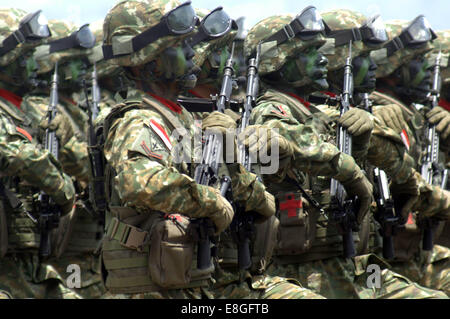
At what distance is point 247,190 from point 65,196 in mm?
2739

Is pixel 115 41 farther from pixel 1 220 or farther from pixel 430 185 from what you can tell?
pixel 430 185

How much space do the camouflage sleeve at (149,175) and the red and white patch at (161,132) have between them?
1cm

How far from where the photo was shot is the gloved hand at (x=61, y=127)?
1060 cm

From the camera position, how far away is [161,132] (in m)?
7.21

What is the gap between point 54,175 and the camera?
9.81 meters

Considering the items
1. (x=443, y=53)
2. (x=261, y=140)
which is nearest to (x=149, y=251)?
(x=261, y=140)

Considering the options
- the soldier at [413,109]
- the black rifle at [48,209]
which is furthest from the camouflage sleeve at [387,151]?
the black rifle at [48,209]

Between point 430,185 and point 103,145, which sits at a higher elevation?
point 103,145

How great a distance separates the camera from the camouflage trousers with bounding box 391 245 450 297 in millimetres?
11406

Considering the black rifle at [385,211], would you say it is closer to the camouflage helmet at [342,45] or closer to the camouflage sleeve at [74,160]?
the camouflage helmet at [342,45]

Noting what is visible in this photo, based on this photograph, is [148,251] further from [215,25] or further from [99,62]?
[99,62]

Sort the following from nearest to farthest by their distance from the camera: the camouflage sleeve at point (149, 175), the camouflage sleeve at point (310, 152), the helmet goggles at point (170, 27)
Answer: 1. the camouflage sleeve at point (149, 175)
2. the helmet goggles at point (170, 27)
3. the camouflage sleeve at point (310, 152)
